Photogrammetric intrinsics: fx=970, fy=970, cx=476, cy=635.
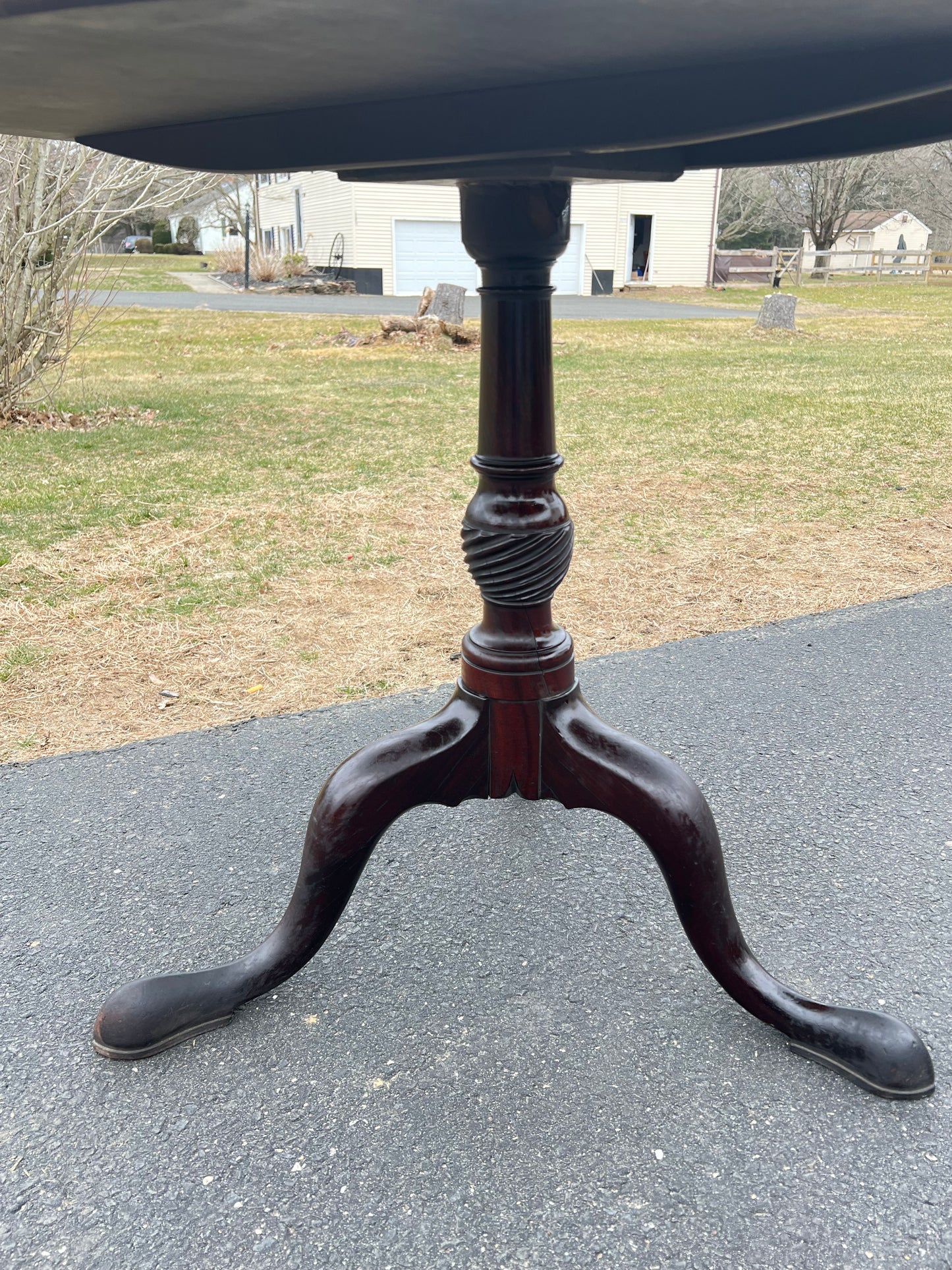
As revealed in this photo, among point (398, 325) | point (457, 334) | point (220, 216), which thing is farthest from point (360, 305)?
point (220, 216)

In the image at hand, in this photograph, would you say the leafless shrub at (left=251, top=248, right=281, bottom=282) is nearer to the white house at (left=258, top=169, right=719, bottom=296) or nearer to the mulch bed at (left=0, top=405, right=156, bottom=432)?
the white house at (left=258, top=169, right=719, bottom=296)

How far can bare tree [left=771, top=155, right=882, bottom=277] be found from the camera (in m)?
33.0

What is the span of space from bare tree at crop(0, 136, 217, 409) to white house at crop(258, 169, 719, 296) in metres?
13.9

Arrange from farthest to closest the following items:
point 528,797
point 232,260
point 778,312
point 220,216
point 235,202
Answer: point 220,216 → point 235,202 → point 232,260 → point 778,312 → point 528,797

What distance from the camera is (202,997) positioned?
132cm

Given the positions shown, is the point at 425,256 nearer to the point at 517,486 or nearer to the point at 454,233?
the point at 454,233

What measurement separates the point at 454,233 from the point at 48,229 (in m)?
16.4

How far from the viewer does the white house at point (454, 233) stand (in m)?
20.7

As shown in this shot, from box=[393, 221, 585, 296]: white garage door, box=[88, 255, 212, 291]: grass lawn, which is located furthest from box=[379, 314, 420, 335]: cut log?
box=[393, 221, 585, 296]: white garage door

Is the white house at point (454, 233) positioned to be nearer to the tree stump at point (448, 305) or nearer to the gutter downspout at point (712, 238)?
the gutter downspout at point (712, 238)

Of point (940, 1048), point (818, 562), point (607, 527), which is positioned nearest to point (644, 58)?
point (940, 1048)

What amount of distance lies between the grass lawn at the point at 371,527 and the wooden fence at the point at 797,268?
1946cm

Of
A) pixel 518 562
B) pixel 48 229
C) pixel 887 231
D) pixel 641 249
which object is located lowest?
pixel 518 562

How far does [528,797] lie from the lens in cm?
140
